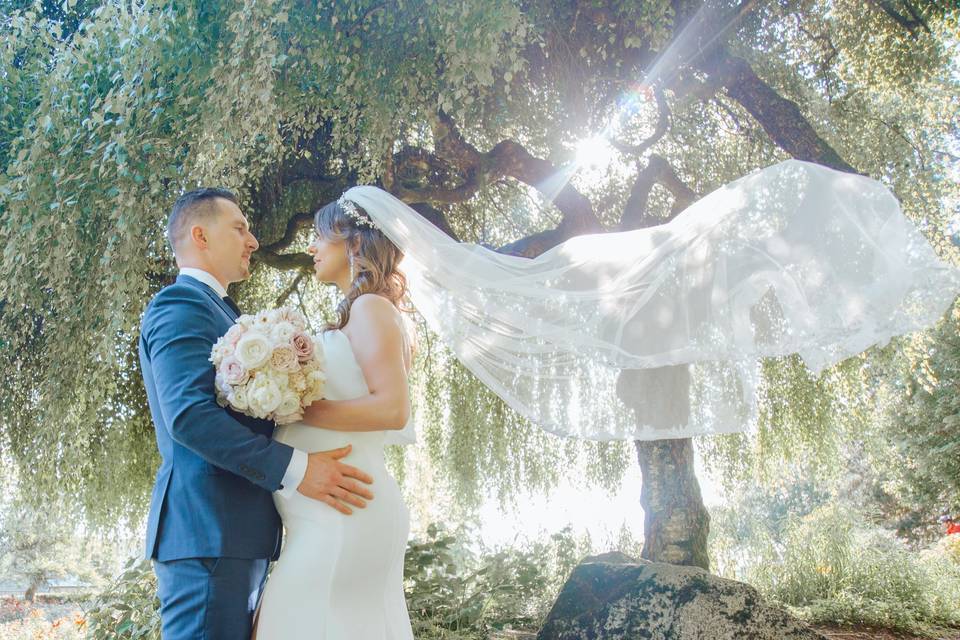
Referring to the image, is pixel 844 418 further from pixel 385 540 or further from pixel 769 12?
pixel 385 540

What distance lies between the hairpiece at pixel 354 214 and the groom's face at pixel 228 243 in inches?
16.4

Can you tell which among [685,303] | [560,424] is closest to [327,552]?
[560,424]

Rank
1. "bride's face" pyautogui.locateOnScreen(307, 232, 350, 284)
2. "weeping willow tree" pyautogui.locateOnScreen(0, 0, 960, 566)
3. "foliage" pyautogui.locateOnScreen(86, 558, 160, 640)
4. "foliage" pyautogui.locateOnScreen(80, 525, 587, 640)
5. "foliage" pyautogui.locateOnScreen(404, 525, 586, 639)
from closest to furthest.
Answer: "bride's face" pyautogui.locateOnScreen(307, 232, 350, 284), "weeping willow tree" pyautogui.locateOnScreen(0, 0, 960, 566), "foliage" pyautogui.locateOnScreen(86, 558, 160, 640), "foliage" pyautogui.locateOnScreen(80, 525, 587, 640), "foliage" pyautogui.locateOnScreen(404, 525, 586, 639)

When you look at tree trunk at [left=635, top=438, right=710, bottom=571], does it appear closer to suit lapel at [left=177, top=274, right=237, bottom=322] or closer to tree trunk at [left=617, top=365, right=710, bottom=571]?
tree trunk at [left=617, top=365, right=710, bottom=571]

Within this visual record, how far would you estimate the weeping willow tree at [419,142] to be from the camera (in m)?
3.67

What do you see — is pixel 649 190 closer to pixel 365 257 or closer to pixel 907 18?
pixel 907 18

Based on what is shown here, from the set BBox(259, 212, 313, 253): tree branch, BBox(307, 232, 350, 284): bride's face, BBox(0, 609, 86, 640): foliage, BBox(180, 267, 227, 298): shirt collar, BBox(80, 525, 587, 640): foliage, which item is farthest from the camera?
BBox(259, 212, 313, 253): tree branch

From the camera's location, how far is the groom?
177 cm

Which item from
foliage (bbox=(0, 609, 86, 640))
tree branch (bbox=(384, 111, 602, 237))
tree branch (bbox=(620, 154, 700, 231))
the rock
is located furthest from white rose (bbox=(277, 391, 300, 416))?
foliage (bbox=(0, 609, 86, 640))

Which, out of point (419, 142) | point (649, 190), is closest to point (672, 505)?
point (649, 190)

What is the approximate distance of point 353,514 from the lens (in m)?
1.99

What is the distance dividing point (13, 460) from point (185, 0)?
3709 mm

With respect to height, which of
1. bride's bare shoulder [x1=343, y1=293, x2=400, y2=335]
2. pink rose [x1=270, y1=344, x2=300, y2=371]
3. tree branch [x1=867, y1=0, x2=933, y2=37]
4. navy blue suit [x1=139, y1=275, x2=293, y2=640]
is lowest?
navy blue suit [x1=139, y1=275, x2=293, y2=640]

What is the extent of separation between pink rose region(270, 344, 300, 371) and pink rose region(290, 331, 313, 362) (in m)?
0.03
